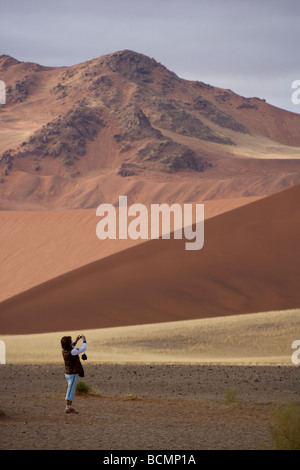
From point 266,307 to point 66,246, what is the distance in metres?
23.0

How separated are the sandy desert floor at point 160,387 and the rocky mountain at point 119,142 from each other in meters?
52.2

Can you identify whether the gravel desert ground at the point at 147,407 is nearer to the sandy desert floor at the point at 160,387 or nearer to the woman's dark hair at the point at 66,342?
the sandy desert floor at the point at 160,387

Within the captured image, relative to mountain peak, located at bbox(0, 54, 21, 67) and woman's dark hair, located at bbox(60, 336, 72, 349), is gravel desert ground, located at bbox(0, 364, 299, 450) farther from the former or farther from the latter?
mountain peak, located at bbox(0, 54, 21, 67)

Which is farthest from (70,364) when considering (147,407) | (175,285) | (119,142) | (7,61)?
(7,61)

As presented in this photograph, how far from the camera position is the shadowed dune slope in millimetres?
A: 30359

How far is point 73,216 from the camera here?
5750 centimetres

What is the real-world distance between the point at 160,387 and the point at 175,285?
17.3 m

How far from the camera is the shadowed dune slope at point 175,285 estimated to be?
30359 millimetres

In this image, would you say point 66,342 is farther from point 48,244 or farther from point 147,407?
point 48,244

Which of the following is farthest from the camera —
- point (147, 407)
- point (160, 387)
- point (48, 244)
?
point (48, 244)

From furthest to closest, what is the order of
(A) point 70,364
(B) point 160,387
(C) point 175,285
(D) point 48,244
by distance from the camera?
1. (D) point 48,244
2. (C) point 175,285
3. (B) point 160,387
4. (A) point 70,364

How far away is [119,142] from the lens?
93.8 m

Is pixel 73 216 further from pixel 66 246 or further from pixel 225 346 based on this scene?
pixel 225 346

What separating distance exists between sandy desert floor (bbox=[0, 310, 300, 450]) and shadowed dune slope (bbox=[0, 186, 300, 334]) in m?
3.91
